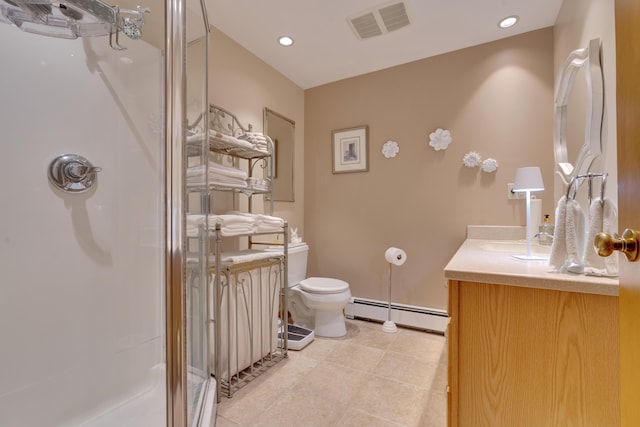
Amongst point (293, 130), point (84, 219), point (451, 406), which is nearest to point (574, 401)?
point (451, 406)

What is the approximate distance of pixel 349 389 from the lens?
161 cm

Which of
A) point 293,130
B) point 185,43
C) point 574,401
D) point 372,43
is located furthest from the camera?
point 293,130

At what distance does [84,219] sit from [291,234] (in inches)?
63.4

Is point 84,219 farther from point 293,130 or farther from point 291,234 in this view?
point 293,130

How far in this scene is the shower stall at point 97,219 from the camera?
3.40ft

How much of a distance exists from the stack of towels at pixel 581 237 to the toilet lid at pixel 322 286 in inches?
58.3

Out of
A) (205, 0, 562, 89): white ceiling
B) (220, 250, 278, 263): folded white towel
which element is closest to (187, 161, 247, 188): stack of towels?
(220, 250, 278, 263): folded white towel

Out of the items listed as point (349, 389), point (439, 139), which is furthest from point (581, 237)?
point (439, 139)

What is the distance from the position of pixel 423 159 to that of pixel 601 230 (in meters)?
1.69

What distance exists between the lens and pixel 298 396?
1.54 metres

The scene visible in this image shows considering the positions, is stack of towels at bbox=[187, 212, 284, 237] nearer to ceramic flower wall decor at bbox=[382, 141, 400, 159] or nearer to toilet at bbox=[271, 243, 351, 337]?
toilet at bbox=[271, 243, 351, 337]

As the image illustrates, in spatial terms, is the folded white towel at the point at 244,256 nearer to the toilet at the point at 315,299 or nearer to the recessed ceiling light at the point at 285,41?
the toilet at the point at 315,299

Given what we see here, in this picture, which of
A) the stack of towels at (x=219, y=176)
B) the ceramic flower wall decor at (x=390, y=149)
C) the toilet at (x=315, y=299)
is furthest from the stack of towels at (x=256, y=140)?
the ceramic flower wall decor at (x=390, y=149)

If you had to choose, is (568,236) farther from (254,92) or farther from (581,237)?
(254,92)
